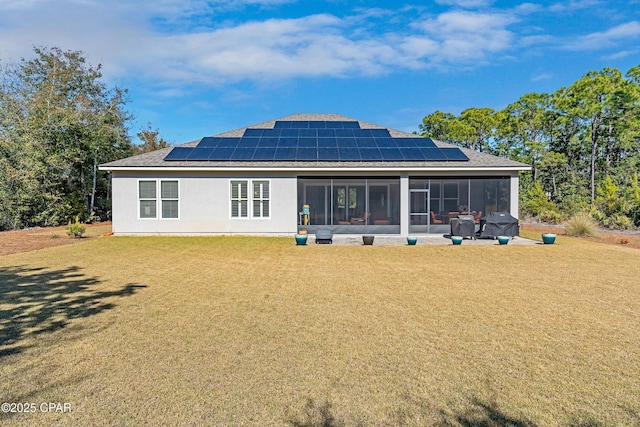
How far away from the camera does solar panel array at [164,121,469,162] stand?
54.2ft

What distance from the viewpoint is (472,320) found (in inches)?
210

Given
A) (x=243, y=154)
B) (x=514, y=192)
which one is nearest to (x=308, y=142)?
(x=243, y=154)

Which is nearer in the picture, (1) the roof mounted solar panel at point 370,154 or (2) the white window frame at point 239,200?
(2) the white window frame at point 239,200

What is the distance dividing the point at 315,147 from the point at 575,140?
79.4ft

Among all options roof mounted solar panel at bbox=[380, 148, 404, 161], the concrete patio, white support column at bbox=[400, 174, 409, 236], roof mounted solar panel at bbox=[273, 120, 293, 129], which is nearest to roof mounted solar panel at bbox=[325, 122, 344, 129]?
roof mounted solar panel at bbox=[273, 120, 293, 129]

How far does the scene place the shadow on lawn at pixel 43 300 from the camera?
4836 millimetres

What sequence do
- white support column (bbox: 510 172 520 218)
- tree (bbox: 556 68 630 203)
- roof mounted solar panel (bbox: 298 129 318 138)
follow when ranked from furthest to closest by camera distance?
tree (bbox: 556 68 630 203) → roof mounted solar panel (bbox: 298 129 318 138) → white support column (bbox: 510 172 520 218)

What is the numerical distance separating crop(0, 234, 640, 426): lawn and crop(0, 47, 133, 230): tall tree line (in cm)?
1372

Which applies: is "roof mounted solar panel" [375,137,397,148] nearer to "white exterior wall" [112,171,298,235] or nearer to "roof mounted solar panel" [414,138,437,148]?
"roof mounted solar panel" [414,138,437,148]

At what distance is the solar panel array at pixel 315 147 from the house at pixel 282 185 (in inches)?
2.1

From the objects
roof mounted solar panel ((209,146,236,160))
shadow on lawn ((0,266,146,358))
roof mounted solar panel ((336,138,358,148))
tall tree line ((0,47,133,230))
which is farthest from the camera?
tall tree line ((0,47,133,230))

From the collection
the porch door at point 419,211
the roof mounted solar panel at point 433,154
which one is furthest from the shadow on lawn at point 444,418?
the roof mounted solar panel at point 433,154

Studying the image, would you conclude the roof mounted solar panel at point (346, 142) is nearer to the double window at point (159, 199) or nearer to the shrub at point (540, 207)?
the double window at point (159, 199)

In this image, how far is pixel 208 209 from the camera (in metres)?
16.0
